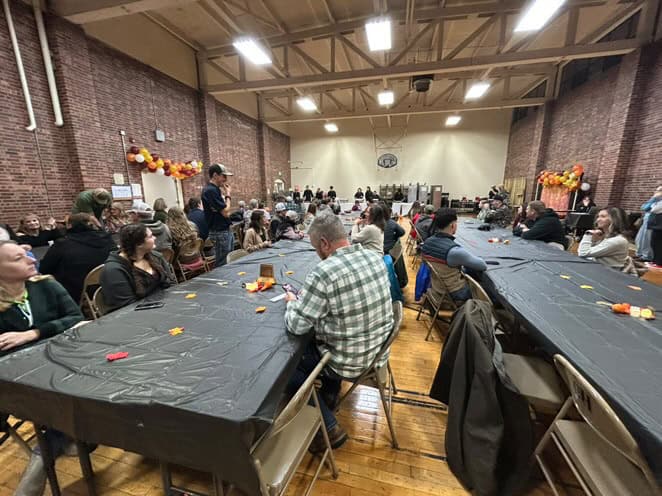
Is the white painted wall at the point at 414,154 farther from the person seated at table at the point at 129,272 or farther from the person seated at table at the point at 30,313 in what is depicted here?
the person seated at table at the point at 30,313

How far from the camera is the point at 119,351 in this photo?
1282 millimetres

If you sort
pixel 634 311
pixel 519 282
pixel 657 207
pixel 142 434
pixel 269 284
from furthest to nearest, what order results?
pixel 657 207 → pixel 519 282 → pixel 269 284 → pixel 634 311 → pixel 142 434

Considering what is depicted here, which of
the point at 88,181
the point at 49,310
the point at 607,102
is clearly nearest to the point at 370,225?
the point at 49,310

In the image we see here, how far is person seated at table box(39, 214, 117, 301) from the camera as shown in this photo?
7.67 ft

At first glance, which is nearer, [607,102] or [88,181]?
[88,181]

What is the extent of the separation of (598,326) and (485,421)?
35.5 inches

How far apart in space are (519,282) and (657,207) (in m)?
5.09

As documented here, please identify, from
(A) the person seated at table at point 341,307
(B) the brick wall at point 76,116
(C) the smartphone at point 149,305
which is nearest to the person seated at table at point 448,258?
(A) the person seated at table at point 341,307

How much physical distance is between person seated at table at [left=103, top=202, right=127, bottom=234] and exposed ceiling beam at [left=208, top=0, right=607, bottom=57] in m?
5.05

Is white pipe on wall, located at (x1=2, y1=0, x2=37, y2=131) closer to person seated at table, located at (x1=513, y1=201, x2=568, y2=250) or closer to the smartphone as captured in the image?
the smartphone

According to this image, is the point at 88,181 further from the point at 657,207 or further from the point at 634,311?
the point at 657,207

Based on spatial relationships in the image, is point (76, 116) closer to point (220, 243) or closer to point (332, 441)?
point (220, 243)

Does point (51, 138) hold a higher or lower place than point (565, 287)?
higher

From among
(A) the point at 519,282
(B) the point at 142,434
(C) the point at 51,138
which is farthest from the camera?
(C) the point at 51,138
